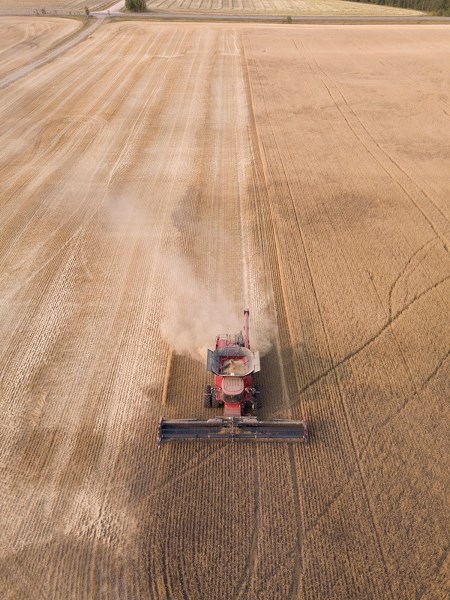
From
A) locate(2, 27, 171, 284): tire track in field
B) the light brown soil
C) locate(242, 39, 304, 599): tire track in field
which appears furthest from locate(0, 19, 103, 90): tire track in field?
locate(242, 39, 304, 599): tire track in field

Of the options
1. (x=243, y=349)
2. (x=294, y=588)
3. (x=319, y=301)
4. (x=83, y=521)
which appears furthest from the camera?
(x=319, y=301)

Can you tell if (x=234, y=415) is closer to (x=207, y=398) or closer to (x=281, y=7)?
(x=207, y=398)

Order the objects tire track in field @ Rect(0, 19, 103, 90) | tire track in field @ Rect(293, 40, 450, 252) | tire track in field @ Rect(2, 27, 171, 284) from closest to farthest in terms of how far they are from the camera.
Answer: tire track in field @ Rect(2, 27, 171, 284), tire track in field @ Rect(293, 40, 450, 252), tire track in field @ Rect(0, 19, 103, 90)

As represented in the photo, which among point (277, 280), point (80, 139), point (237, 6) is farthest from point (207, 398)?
point (237, 6)

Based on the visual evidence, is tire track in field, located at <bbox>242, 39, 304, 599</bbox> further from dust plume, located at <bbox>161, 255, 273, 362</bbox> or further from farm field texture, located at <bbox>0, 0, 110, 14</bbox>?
farm field texture, located at <bbox>0, 0, 110, 14</bbox>

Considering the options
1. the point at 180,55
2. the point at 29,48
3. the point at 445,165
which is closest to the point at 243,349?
the point at 445,165

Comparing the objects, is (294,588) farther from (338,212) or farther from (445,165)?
(445,165)

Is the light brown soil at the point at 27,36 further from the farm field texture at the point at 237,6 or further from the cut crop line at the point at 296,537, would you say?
the cut crop line at the point at 296,537

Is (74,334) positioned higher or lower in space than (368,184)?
lower
